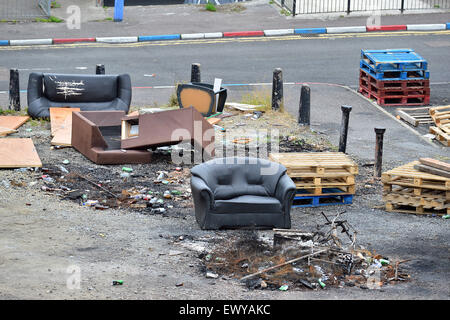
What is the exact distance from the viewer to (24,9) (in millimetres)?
28109

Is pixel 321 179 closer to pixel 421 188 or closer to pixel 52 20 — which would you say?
pixel 421 188

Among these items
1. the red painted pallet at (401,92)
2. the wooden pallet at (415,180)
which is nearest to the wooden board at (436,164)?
the wooden pallet at (415,180)

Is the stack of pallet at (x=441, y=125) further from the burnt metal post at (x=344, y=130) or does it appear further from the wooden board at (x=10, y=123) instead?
the wooden board at (x=10, y=123)

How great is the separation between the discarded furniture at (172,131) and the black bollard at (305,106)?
3382mm

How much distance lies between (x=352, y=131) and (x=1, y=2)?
16.0 meters

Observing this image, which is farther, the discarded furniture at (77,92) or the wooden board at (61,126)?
the discarded furniture at (77,92)

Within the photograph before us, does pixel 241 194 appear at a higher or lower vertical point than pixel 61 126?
lower

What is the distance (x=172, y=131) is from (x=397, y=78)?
284 inches

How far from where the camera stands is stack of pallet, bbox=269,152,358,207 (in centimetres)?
1330

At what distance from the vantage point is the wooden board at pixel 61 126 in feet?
51.7

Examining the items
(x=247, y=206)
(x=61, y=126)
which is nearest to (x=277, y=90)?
(x=61, y=126)

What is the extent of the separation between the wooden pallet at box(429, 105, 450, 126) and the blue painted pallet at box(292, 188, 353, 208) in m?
5.00

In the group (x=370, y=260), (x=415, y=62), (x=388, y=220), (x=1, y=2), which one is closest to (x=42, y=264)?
(x=370, y=260)

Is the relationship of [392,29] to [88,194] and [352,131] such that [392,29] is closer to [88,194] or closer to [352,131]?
[352,131]
